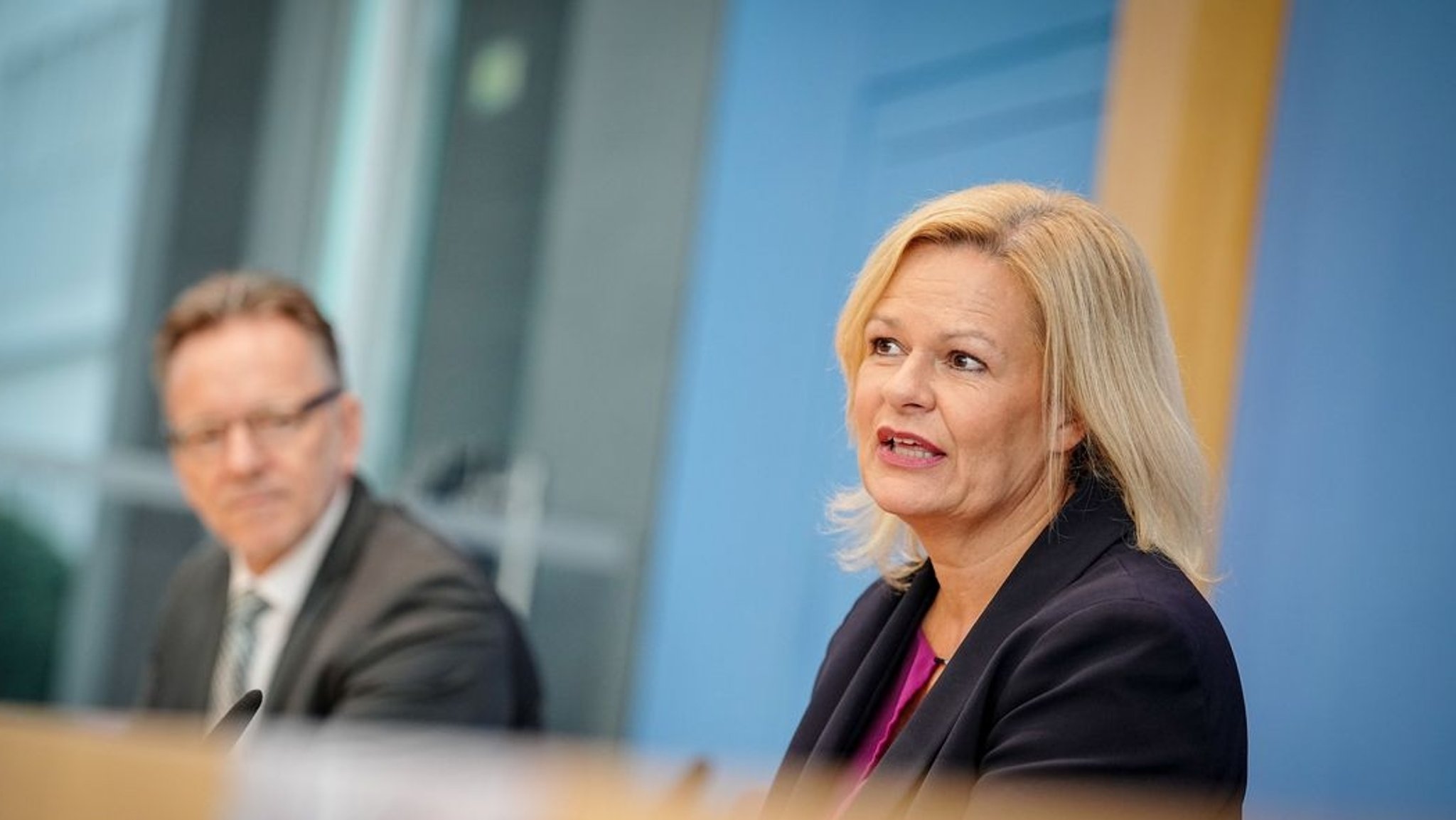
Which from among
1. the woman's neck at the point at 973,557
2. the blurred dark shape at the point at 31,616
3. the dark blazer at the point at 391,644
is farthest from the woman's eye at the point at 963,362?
the blurred dark shape at the point at 31,616

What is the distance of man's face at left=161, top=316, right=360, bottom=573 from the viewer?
9.49 ft

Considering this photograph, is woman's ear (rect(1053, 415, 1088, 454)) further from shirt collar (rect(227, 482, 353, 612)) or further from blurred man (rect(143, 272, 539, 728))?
shirt collar (rect(227, 482, 353, 612))

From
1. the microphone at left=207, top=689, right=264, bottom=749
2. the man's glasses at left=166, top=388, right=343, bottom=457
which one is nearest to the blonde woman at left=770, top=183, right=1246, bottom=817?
the microphone at left=207, top=689, right=264, bottom=749

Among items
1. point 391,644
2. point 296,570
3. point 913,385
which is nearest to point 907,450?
point 913,385

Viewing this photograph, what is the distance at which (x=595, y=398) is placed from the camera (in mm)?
4055

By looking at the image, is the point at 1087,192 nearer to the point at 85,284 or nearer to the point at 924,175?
the point at 924,175

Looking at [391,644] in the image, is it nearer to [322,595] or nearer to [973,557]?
[322,595]

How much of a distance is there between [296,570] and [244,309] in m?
0.44

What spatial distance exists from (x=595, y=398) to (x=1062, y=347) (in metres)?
2.29

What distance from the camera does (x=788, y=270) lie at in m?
3.56

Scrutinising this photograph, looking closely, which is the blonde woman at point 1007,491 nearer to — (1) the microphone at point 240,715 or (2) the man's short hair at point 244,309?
(1) the microphone at point 240,715

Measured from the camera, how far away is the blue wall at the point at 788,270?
3166 mm

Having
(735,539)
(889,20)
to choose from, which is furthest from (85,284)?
(889,20)

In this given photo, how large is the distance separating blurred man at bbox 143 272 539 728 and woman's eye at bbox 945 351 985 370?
1019mm
